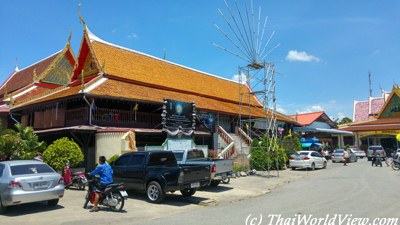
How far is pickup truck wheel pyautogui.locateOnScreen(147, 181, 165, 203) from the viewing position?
10711 millimetres

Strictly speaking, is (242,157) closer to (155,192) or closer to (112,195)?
(155,192)

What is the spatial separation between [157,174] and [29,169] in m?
3.78

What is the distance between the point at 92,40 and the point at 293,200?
1727cm

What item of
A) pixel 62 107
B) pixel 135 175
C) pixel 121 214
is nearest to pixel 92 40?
pixel 62 107

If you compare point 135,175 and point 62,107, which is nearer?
point 135,175

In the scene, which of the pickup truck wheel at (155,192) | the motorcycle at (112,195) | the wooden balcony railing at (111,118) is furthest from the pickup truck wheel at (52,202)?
the wooden balcony railing at (111,118)

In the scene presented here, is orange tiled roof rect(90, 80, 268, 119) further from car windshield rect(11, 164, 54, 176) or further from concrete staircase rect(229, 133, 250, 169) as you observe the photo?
car windshield rect(11, 164, 54, 176)

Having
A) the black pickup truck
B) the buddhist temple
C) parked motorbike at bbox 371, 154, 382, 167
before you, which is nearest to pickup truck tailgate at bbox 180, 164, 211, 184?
the black pickup truck

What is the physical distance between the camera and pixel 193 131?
21953 mm

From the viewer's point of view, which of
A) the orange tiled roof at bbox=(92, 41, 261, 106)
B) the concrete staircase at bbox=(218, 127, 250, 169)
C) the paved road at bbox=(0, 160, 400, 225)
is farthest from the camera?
the concrete staircase at bbox=(218, 127, 250, 169)

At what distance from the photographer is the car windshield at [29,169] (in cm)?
951

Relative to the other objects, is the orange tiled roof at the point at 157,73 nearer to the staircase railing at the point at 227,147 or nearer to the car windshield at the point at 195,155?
the staircase railing at the point at 227,147

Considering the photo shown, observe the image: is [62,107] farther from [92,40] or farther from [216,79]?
[216,79]

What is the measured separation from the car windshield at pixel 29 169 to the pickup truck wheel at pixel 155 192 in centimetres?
315
